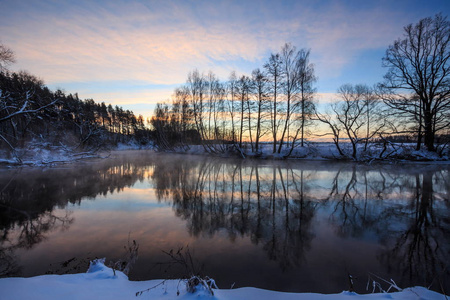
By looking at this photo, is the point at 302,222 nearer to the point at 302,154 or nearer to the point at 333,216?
the point at 333,216

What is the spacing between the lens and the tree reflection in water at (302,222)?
3557 mm

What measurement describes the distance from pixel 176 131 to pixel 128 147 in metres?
35.8

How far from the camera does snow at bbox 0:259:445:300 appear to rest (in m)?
2.46

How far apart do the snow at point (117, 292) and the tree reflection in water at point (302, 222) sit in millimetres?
451

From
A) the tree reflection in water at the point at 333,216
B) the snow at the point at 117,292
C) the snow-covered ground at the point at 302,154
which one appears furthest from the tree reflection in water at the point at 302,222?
the snow-covered ground at the point at 302,154

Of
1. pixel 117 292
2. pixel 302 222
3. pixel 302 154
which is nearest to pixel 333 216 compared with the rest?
pixel 302 222

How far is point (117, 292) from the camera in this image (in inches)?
105

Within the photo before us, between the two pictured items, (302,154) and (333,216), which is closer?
(333,216)

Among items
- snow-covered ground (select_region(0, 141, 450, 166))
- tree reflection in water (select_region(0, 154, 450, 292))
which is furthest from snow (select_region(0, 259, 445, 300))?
snow-covered ground (select_region(0, 141, 450, 166))

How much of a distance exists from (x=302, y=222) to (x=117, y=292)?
4.48m

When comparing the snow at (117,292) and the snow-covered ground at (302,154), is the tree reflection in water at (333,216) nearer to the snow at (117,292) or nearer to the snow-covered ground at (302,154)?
the snow at (117,292)

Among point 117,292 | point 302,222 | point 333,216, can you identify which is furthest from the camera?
point 333,216

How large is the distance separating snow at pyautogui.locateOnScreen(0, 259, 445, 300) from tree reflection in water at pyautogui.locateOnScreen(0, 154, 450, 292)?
1.48ft

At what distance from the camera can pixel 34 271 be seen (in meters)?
3.41
